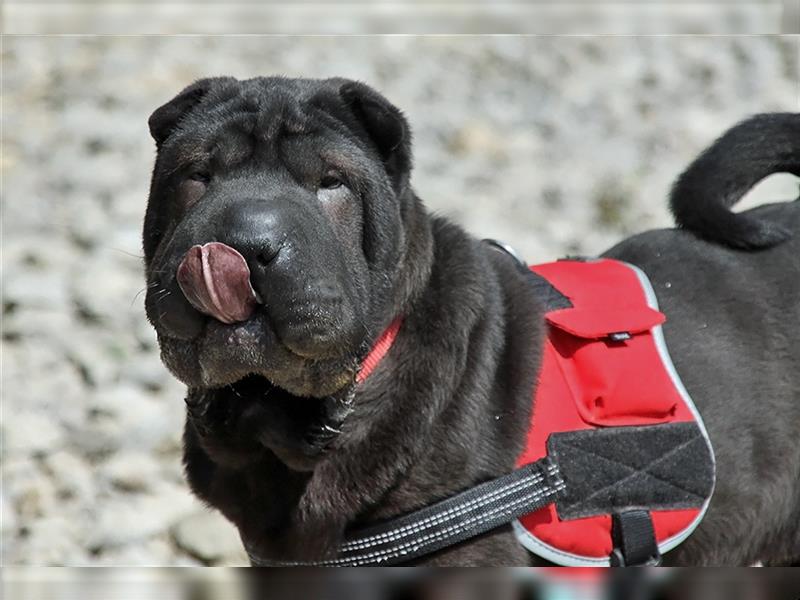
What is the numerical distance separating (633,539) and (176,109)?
4.98 feet

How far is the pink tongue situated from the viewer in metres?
2.17

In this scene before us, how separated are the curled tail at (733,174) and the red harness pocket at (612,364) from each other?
467mm

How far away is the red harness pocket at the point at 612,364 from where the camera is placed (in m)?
2.73

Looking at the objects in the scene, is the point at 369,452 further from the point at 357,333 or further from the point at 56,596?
the point at 56,596

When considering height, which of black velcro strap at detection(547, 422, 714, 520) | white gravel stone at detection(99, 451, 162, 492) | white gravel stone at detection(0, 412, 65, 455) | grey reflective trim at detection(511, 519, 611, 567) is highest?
black velcro strap at detection(547, 422, 714, 520)

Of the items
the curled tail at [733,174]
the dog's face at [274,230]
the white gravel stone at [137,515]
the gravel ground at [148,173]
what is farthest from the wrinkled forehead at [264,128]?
the white gravel stone at [137,515]

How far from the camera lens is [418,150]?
6.65 meters

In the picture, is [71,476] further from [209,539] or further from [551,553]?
[551,553]

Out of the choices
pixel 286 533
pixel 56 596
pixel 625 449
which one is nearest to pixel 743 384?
pixel 625 449

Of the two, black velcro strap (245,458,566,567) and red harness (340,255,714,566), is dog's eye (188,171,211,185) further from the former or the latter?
black velcro strap (245,458,566,567)

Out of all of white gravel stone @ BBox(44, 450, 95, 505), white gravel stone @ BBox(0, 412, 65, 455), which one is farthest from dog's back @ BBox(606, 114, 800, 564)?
white gravel stone @ BBox(0, 412, 65, 455)

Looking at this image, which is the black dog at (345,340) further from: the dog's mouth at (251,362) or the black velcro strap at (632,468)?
the black velcro strap at (632,468)

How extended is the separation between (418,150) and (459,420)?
13.9 ft

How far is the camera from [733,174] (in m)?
3.27
